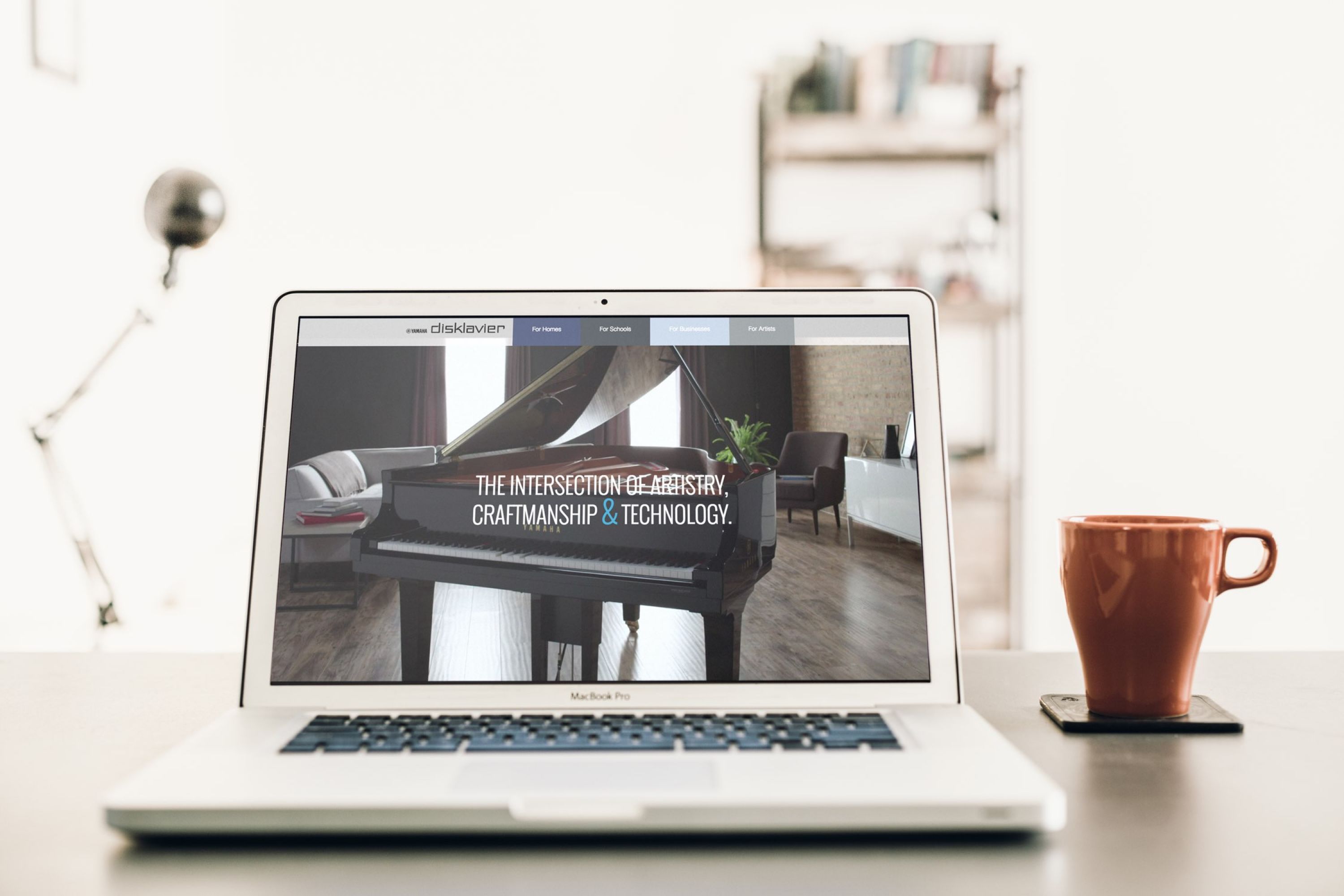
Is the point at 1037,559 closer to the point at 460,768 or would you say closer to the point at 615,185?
the point at 615,185

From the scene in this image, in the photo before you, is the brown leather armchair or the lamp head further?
the lamp head

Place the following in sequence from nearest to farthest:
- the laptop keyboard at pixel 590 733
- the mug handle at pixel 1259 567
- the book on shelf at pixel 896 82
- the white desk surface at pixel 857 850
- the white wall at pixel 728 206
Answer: the white desk surface at pixel 857 850 → the laptop keyboard at pixel 590 733 → the mug handle at pixel 1259 567 → the book on shelf at pixel 896 82 → the white wall at pixel 728 206

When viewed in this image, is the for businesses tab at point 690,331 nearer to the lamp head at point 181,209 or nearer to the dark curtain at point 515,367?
the dark curtain at point 515,367

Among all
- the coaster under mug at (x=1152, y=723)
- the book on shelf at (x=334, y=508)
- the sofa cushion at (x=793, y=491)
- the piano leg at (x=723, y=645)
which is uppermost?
the sofa cushion at (x=793, y=491)

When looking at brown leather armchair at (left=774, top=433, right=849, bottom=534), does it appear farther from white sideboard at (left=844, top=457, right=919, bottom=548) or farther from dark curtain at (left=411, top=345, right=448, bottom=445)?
dark curtain at (left=411, top=345, right=448, bottom=445)

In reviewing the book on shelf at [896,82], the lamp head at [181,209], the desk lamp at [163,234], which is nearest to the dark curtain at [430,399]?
the desk lamp at [163,234]

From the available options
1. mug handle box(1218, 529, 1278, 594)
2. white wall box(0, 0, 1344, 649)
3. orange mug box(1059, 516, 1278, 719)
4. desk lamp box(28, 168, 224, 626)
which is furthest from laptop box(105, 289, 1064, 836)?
white wall box(0, 0, 1344, 649)

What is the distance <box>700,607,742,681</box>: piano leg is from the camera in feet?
2.29

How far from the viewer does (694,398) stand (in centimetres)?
78

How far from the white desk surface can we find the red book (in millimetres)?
188

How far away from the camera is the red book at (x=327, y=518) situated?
71 centimetres

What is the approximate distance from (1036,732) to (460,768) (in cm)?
44

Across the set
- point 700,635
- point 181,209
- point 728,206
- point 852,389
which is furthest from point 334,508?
point 728,206

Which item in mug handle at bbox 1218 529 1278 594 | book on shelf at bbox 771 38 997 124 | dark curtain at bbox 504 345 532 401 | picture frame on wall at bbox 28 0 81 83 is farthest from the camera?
book on shelf at bbox 771 38 997 124
